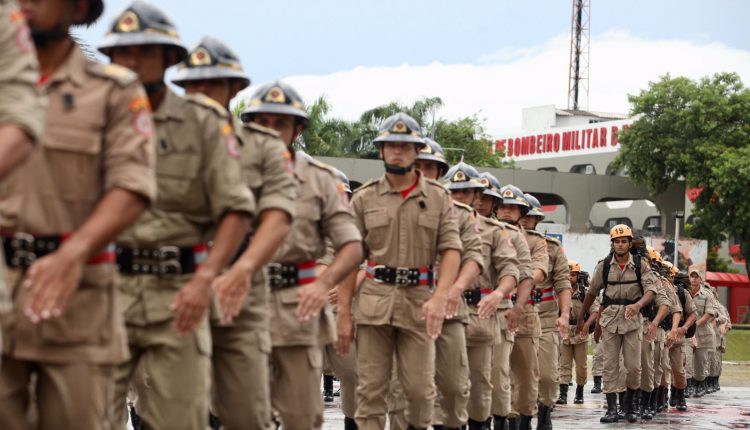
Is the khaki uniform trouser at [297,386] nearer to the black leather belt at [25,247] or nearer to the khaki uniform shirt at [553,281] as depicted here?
the black leather belt at [25,247]

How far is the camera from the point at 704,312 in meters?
26.2

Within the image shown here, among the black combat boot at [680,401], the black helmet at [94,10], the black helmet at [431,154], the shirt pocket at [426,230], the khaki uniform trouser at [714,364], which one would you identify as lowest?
the black combat boot at [680,401]

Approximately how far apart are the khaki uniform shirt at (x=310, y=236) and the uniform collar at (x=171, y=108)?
1.80 metres

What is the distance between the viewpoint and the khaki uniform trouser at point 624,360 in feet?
56.1

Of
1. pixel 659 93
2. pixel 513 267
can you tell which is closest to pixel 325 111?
pixel 659 93

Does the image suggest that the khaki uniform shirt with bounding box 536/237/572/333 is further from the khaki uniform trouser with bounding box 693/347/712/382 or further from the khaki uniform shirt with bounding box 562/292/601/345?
the khaki uniform trouser with bounding box 693/347/712/382

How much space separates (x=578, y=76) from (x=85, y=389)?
289 feet

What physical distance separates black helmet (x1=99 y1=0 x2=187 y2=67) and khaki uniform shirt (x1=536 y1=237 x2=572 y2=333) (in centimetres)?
965

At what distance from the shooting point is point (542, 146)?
81.9m

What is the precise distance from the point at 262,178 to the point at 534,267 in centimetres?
778

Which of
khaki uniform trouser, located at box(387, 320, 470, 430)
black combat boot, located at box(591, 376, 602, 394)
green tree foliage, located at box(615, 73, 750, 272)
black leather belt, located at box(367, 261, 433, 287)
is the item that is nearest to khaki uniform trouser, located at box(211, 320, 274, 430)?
black leather belt, located at box(367, 261, 433, 287)

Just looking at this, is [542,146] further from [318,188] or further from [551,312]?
[318,188]

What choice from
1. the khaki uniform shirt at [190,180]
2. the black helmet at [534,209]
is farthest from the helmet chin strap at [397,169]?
the black helmet at [534,209]

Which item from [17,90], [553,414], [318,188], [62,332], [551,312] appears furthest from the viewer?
[553,414]
